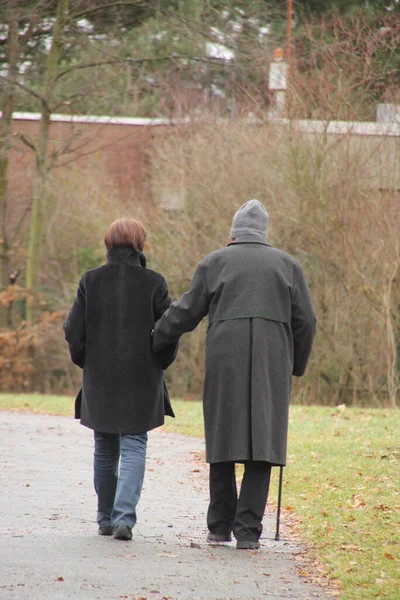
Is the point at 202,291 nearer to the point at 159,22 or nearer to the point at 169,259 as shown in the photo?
the point at 169,259

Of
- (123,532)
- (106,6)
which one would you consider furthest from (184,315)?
(106,6)

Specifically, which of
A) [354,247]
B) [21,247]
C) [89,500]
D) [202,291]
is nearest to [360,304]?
[354,247]

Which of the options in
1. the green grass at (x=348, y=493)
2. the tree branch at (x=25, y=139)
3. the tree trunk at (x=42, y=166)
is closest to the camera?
the green grass at (x=348, y=493)

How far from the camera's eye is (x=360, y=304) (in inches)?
722

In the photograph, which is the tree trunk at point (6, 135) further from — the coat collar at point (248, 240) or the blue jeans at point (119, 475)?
the blue jeans at point (119, 475)

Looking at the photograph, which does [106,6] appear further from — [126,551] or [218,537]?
[126,551]

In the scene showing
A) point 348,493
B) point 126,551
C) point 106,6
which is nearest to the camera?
point 126,551

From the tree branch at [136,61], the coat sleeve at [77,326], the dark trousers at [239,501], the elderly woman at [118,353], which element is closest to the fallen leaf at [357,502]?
the dark trousers at [239,501]

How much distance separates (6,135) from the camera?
21438 mm

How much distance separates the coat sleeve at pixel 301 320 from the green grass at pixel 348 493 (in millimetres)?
1060

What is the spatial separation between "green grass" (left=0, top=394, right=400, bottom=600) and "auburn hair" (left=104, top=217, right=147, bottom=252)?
2009mm

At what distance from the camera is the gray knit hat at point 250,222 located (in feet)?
20.2

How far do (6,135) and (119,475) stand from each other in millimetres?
16341

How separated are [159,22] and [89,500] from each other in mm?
14788
